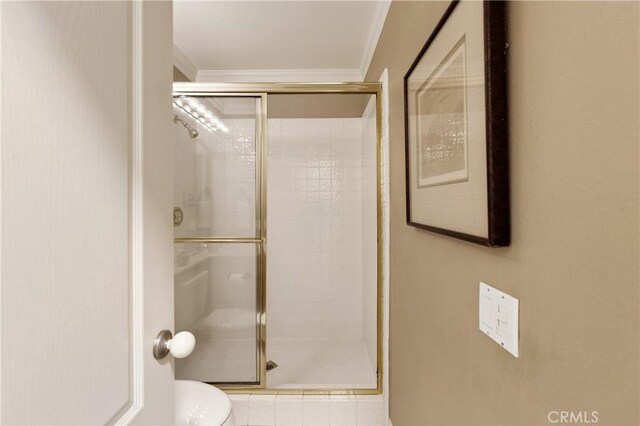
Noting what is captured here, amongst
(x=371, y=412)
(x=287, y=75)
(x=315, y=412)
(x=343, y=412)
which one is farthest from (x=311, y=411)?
(x=287, y=75)

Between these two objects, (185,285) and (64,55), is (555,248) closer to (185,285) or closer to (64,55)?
(64,55)

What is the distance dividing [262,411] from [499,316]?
1.64 metres

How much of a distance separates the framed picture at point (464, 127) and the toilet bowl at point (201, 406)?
104 centimetres

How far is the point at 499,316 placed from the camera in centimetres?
74

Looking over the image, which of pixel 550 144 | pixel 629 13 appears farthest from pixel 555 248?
pixel 629 13

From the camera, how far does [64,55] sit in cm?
46

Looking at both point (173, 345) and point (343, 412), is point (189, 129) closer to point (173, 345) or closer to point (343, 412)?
point (173, 345)

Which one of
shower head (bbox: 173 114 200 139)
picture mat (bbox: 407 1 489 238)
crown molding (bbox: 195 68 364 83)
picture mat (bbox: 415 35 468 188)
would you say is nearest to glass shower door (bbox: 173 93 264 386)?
shower head (bbox: 173 114 200 139)

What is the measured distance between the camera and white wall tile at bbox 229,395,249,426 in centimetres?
192

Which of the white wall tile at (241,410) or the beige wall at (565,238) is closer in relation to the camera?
the beige wall at (565,238)

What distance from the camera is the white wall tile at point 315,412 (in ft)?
6.29

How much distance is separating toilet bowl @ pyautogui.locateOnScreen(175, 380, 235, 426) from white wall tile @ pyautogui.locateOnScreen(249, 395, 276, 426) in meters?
0.50

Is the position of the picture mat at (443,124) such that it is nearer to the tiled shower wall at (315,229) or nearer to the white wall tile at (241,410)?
the white wall tile at (241,410)

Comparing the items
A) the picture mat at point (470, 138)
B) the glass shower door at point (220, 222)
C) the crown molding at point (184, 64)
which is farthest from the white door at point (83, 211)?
the crown molding at point (184, 64)
